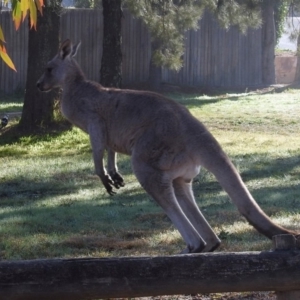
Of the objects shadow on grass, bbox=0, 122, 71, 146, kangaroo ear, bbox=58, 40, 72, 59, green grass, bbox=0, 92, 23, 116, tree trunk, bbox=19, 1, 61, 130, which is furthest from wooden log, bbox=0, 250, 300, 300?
green grass, bbox=0, 92, 23, 116

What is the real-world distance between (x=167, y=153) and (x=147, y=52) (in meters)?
20.4

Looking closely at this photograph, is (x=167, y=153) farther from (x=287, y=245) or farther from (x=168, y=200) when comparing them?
(x=287, y=245)

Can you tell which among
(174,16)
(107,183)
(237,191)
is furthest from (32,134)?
(237,191)

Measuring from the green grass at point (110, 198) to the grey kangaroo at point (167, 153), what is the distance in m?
0.81

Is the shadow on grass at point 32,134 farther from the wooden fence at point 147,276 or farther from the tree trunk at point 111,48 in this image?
the wooden fence at point 147,276

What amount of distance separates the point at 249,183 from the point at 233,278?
7.47 meters

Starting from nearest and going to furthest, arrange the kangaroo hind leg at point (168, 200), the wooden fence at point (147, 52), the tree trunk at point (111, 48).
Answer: the kangaroo hind leg at point (168, 200) → the tree trunk at point (111, 48) → the wooden fence at point (147, 52)

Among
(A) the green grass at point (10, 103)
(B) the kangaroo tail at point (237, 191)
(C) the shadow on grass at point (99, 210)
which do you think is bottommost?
(C) the shadow on grass at point (99, 210)

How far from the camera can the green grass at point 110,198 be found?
809 cm

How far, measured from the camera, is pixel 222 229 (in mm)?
8664

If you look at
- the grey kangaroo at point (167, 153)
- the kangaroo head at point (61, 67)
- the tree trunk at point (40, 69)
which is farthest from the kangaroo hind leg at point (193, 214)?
the tree trunk at point (40, 69)

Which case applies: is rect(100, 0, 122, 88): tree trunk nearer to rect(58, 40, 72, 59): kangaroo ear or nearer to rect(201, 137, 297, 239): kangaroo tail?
rect(58, 40, 72, 59): kangaroo ear

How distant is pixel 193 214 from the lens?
6949 mm

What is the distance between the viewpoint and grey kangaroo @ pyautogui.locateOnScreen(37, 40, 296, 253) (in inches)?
250
